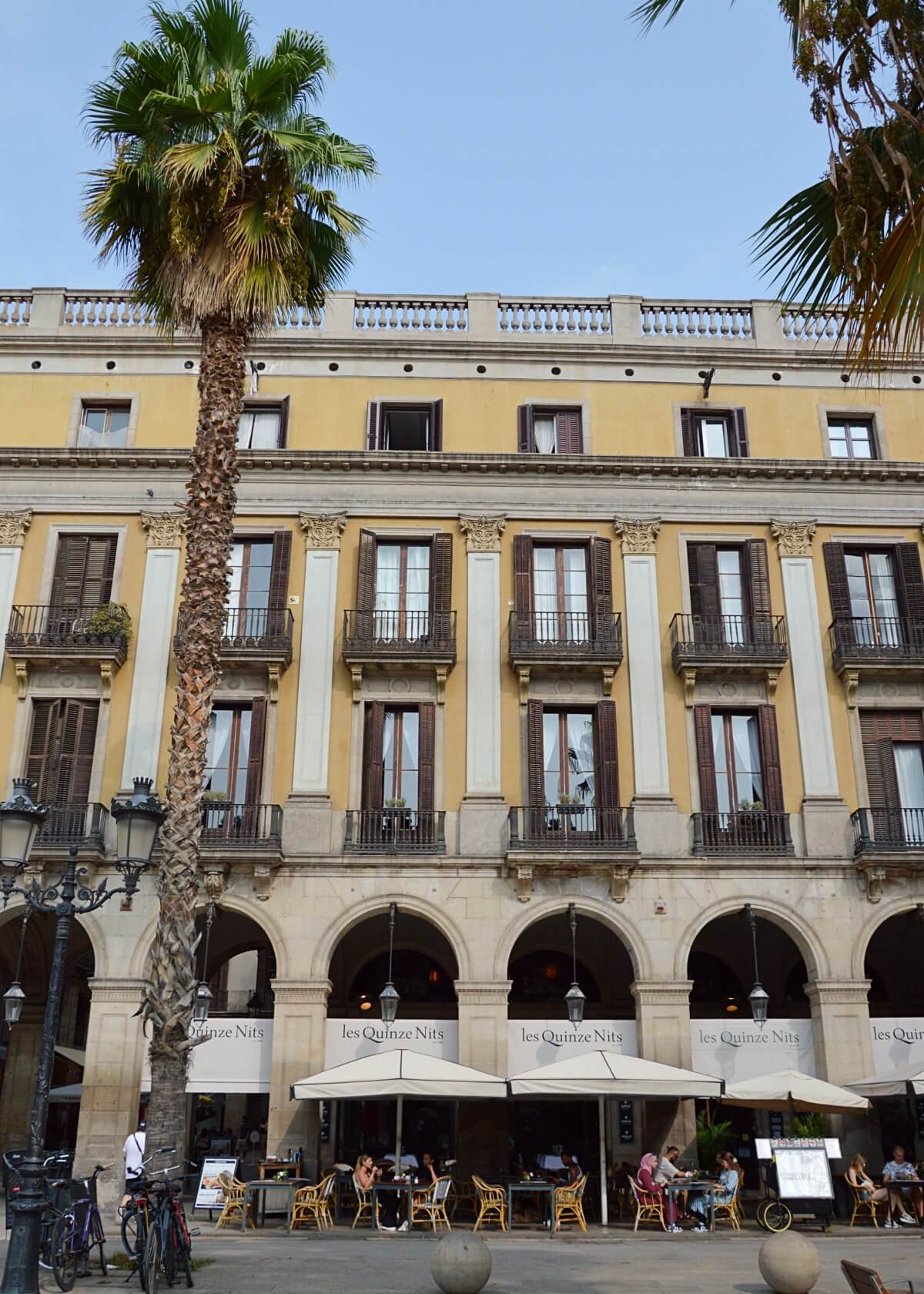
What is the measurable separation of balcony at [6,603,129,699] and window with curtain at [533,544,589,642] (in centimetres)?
869

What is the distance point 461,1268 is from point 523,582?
52.4 ft

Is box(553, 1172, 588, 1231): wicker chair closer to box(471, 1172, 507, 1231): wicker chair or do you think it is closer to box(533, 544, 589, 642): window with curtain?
box(471, 1172, 507, 1231): wicker chair

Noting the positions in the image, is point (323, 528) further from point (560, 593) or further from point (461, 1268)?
point (461, 1268)

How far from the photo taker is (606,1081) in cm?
1952

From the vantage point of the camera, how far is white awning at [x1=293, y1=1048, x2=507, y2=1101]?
19234 mm

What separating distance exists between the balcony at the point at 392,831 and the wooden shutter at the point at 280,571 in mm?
4722

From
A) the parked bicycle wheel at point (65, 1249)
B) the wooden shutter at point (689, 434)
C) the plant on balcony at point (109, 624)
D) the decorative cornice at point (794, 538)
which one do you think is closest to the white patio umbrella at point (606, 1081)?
the parked bicycle wheel at point (65, 1249)

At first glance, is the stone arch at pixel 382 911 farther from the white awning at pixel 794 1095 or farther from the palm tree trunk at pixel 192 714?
the palm tree trunk at pixel 192 714

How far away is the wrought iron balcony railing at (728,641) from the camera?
24984 millimetres

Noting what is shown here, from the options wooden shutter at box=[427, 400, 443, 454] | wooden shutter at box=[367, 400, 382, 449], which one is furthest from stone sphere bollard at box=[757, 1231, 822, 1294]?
wooden shutter at box=[367, 400, 382, 449]

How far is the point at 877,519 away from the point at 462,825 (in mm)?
11370

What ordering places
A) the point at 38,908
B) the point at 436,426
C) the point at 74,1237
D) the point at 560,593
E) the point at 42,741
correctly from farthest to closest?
the point at 436,426 → the point at 560,593 → the point at 42,741 → the point at 38,908 → the point at 74,1237

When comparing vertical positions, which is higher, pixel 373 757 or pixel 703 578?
pixel 703 578

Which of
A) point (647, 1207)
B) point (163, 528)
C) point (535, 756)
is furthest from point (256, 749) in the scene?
point (647, 1207)
